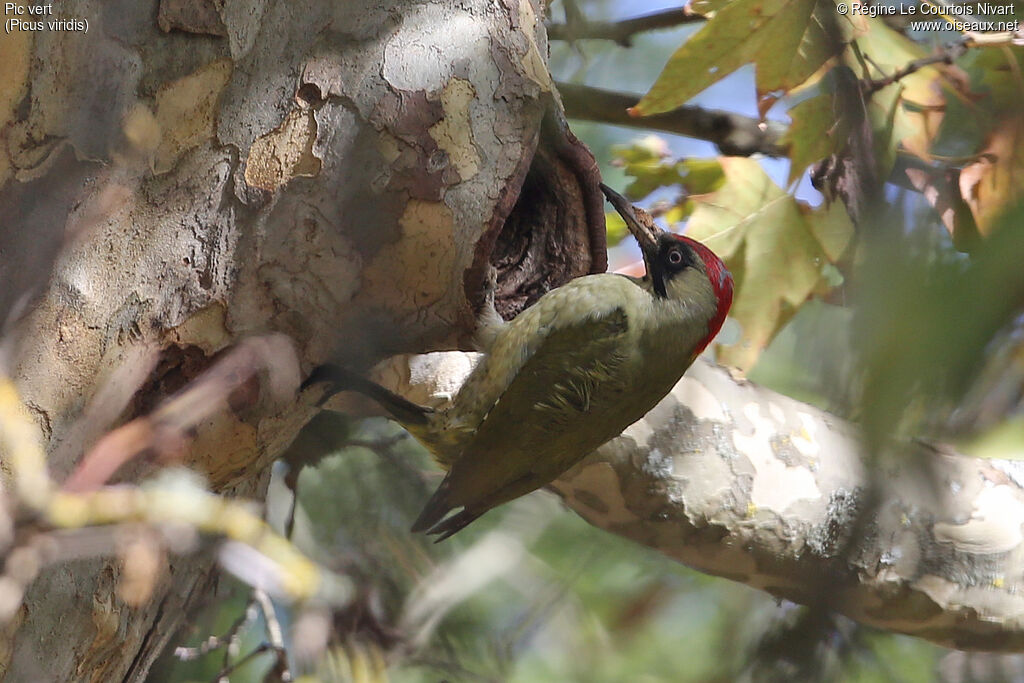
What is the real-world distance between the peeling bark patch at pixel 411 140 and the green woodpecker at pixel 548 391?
53cm

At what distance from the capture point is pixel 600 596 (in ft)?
10.8

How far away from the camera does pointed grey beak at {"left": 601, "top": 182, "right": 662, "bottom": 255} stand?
2.52 m

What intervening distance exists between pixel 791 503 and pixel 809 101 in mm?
1115

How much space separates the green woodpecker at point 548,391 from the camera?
2.21 metres

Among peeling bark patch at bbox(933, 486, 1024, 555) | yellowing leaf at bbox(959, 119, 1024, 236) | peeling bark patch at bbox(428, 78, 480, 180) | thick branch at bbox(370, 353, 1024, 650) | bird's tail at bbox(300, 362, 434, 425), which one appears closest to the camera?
yellowing leaf at bbox(959, 119, 1024, 236)

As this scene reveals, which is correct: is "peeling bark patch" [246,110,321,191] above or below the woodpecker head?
above

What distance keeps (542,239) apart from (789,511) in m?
1.06

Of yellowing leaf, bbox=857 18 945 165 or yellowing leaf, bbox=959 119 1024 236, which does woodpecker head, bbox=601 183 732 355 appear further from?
yellowing leaf, bbox=959 119 1024 236

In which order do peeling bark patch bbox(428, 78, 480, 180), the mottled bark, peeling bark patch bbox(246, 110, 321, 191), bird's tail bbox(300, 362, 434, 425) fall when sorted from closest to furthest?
the mottled bark → peeling bark patch bbox(246, 110, 321, 191) → peeling bark patch bbox(428, 78, 480, 180) → bird's tail bbox(300, 362, 434, 425)

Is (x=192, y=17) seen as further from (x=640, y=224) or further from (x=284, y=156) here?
(x=640, y=224)

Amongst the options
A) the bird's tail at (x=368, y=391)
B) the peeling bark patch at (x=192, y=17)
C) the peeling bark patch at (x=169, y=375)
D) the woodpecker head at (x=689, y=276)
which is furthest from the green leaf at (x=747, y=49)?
the peeling bark patch at (x=169, y=375)

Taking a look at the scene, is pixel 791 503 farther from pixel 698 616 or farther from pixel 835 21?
pixel 835 21

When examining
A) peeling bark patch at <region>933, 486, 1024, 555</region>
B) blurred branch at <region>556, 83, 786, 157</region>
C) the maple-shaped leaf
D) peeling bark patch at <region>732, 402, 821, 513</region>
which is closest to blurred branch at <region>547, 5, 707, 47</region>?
blurred branch at <region>556, 83, 786, 157</region>

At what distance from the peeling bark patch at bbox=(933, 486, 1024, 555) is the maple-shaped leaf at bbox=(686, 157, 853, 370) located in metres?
0.77
